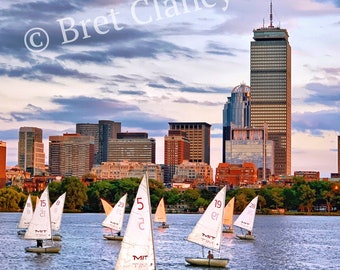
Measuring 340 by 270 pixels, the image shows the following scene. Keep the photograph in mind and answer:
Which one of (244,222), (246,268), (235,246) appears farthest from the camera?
(244,222)

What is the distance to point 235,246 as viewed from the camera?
121812 mm

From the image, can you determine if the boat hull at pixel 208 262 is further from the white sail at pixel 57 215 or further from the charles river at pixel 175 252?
the white sail at pixel 57 215

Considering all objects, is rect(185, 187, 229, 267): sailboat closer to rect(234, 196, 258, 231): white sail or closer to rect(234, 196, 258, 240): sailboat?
rect(234, 196, 258, 231): white sail

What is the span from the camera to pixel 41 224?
96062 millimetres

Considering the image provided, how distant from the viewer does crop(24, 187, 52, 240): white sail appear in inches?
3780

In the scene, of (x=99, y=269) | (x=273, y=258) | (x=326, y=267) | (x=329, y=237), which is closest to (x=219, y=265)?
(x=99, y=269)

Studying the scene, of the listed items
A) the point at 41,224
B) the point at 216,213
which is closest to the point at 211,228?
the point at 216,213

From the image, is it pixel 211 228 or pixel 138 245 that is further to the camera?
pixel 211 228

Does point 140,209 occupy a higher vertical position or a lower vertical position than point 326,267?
higher

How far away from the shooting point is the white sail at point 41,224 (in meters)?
96.0

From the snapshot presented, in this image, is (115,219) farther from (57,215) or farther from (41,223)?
(41,223)

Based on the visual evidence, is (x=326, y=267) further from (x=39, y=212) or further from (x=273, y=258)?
(x=39, y=212)

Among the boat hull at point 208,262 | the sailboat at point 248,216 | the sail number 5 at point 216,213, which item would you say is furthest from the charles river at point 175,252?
the sail number 5 at point 216,213

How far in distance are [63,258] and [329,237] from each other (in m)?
71.9
